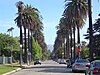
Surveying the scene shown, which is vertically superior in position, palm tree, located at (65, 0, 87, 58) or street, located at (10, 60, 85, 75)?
palm tree, located at (65, 0, 87, 58)

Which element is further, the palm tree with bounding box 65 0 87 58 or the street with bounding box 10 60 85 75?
the palm tree with bounding box 65 0 87 58

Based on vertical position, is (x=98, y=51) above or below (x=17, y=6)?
below

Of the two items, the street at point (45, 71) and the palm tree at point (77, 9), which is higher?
the palm tree at point (77, 9)

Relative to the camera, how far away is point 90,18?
149 ft

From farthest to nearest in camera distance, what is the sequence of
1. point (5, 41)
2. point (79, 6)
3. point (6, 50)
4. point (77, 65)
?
point (5, 41) < point (6, 50) < point (79, 6) < point (77, 65)

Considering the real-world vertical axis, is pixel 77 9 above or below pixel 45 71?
above

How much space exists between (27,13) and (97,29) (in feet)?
62.6

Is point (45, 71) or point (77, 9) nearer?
point (45, 71)

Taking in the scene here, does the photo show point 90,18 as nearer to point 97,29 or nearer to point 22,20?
point 22,20

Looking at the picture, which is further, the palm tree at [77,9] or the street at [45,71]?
the palm tree at [77,9]

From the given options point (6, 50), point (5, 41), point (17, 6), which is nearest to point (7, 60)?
point (6, 50)

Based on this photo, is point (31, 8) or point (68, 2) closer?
point (68, 2)

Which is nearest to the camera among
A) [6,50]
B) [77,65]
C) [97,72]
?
[97,72]

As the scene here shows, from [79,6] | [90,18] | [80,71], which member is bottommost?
[80,71]
